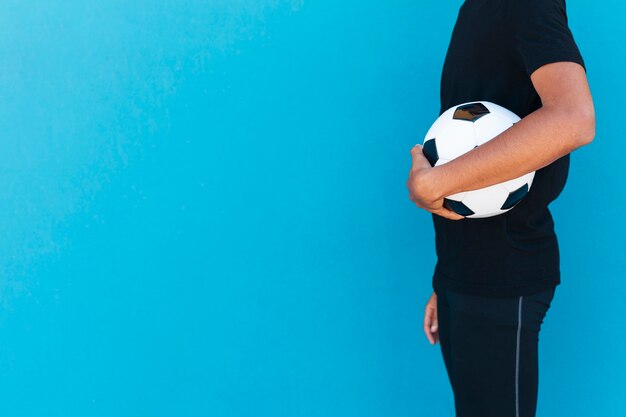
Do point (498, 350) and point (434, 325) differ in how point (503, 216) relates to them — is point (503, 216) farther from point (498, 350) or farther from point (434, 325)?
point (434, 325)

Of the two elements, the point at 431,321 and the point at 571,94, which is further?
the point at 431,321

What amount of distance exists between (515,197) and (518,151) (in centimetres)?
9

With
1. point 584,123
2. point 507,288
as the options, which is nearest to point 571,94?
point 584,123

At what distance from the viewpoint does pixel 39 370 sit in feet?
4.90

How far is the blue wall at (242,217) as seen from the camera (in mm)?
1443

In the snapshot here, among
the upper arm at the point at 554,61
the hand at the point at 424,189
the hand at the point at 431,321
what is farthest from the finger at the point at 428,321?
the upper arm at the point at 554,61

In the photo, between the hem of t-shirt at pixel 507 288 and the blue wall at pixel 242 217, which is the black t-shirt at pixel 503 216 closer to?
the hem of t-shirt at pixel 507 288

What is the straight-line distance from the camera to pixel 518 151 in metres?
0.83

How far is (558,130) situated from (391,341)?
0.88m

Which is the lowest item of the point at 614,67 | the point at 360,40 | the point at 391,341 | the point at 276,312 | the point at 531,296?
the point at 531,296

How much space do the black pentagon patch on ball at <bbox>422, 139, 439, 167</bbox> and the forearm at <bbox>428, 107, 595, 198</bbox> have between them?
0.17ft

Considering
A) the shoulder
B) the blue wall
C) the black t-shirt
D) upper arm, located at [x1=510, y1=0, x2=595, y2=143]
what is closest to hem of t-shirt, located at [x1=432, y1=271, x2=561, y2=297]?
the black t-shirt

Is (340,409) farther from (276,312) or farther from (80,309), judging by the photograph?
(80,309)

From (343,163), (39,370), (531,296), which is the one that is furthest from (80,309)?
(531,296)
